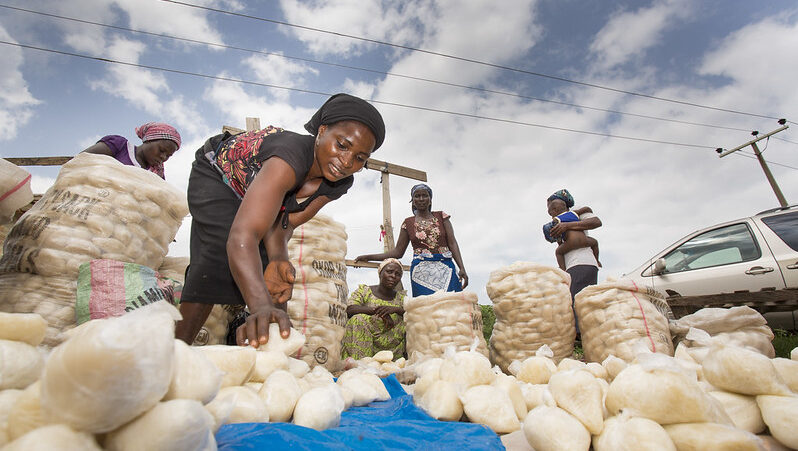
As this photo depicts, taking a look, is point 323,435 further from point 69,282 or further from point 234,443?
point 69,282

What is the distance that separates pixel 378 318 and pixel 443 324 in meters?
1.06

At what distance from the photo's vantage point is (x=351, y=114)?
159cm

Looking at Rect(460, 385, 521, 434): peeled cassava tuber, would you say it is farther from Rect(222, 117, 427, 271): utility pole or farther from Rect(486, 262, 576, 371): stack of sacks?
Rect(222, 117, 427, 271): utility pole

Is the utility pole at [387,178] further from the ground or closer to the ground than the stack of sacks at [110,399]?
further from the ground

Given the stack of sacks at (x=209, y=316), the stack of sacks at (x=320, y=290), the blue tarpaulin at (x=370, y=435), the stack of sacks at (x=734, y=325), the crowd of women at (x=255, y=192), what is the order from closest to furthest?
the blue tarpaulin at (x=370, y=435), the crowd of women at (x=255, y=192), the stack of sacks at (x=209, y=316), the stack of sacks at (x=734, y=325), the stack of sacks at (x=320, y=290)

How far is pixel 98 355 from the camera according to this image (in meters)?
0.48

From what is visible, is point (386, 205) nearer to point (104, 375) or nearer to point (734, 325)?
point (734, 325)

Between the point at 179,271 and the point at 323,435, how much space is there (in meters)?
1.75

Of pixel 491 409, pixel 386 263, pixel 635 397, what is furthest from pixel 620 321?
pixel 386 263

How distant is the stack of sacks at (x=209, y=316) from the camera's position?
2082mm

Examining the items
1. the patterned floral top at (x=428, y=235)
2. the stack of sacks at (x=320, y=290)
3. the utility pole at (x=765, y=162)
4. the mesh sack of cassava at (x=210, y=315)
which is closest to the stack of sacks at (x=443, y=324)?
the stack of sacks at (x=320, y=290)

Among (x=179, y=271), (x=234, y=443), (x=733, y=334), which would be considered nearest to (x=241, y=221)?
(x=234, y=443)

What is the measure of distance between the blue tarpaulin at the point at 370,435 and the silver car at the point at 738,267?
96.5 inches

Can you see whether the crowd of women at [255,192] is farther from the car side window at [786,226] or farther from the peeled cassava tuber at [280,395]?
the car side window at [786,226]
